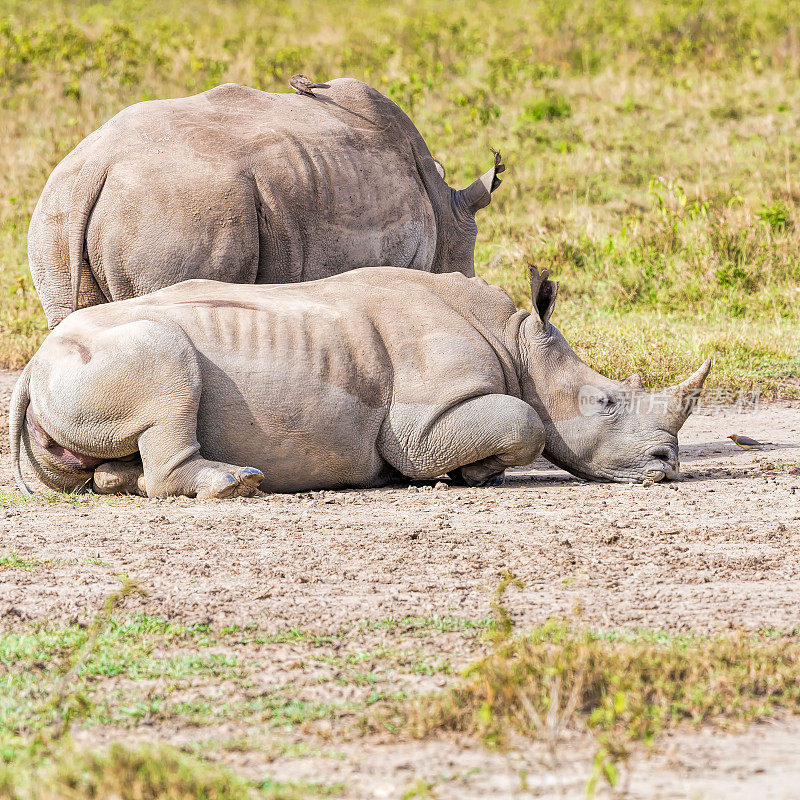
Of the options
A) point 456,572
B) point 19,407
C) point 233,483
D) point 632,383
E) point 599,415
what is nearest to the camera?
point 456,572

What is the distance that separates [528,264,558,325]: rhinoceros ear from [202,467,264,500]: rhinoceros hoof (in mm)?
1636

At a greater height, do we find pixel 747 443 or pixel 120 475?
pixel 120 475

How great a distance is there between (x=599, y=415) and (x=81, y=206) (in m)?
2.78

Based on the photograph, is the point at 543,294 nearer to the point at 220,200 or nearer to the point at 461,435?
the point at 461,435

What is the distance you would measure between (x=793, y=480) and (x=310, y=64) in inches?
446

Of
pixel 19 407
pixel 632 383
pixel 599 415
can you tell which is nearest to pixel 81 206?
pixel 19 407

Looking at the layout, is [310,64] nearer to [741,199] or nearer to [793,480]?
[741,199]

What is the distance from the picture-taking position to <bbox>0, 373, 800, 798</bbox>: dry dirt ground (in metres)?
2.81

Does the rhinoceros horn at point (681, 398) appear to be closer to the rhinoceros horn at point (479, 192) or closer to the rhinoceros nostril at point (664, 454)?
the rhinoceros nostril at point (664, 454)

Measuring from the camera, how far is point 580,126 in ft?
46.5

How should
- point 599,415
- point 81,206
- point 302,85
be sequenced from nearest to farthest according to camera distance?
point 599,415, point 81,206, point 302,85

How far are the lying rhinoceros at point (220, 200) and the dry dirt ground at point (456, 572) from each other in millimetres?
→ 1474

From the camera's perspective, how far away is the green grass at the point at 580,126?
32.9 feet

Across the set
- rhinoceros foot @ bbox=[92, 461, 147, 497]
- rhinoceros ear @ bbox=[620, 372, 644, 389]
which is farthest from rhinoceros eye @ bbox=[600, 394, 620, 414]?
rhinoceros foot @ bbox=[92, 461, 147, 497]
